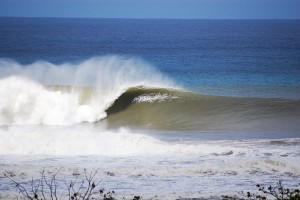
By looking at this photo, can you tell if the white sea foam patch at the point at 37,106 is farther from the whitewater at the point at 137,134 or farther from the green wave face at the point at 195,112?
the green wave face at the point at 195,112

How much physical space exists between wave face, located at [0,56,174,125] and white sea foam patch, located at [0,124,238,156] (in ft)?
17.3

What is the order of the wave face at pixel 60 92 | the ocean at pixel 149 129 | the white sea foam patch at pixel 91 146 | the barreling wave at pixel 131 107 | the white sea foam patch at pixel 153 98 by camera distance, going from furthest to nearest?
1. the white sea foam patch at pixel 153 98
2. the wave face at pixel 60 92
3. the barreling wave at pixel 131 107
4. the white sea foam patch at pixel 91 146
5. the ocean at pixel 149 129

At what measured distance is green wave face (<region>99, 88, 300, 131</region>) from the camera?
16219mm

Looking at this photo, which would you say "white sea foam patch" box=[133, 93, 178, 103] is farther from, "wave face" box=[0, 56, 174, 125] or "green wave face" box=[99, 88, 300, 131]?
"wave face" box=[0, 56, 174, 125]

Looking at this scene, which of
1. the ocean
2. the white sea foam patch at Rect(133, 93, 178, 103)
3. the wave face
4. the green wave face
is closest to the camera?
the ocean

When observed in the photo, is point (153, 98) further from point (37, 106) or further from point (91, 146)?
point (91, 146)

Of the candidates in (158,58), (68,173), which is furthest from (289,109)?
(158,58)

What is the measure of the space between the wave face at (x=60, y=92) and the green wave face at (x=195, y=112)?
2.69 ft

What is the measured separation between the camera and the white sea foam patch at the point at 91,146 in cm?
1134

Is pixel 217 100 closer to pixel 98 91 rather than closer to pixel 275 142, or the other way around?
pixel 98 91

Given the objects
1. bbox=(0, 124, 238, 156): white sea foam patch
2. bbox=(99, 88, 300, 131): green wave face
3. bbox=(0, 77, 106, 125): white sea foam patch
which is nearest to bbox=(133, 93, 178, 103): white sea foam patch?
bbox=(99, 88, 300, 131): green wave face

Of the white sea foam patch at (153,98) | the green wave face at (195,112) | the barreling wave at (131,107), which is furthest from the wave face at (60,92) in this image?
the white sea foam patch at (153,98)

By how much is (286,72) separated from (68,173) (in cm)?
2664

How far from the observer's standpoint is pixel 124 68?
25.5m
